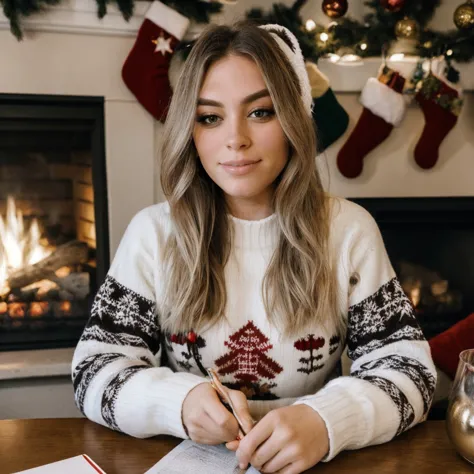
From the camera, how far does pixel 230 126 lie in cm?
114

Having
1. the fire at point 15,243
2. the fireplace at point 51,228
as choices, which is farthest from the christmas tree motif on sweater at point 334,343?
the fire at point 15,243

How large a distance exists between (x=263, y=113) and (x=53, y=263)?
1251 millimetres

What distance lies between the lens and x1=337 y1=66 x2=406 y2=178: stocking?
1.99 meters

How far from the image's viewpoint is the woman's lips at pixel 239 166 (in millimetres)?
1140

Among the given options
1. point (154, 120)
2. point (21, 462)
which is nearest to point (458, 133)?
point (154, 120)

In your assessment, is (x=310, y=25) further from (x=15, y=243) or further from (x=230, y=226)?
(x=15, y=243)

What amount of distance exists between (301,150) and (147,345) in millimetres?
523

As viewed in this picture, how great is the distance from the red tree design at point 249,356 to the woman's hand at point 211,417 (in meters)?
0.25

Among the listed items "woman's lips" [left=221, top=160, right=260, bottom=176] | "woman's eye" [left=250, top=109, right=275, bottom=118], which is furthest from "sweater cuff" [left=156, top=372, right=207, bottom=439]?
"woman's eye" [left=250, top=109, right=275, bottom=118]

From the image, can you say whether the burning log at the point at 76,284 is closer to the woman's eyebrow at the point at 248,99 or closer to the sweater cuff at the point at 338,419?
the woman's eyebrow at the point at 248,99

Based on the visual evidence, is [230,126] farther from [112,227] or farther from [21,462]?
[112,227]

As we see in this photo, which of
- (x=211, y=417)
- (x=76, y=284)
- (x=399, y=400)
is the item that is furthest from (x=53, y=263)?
(x=399, y=400)

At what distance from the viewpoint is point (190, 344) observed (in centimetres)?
123

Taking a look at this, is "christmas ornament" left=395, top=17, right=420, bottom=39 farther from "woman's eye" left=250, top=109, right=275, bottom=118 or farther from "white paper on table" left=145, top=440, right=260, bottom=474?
"white paper on table" left=145, top=440, right=260, bottom=474
